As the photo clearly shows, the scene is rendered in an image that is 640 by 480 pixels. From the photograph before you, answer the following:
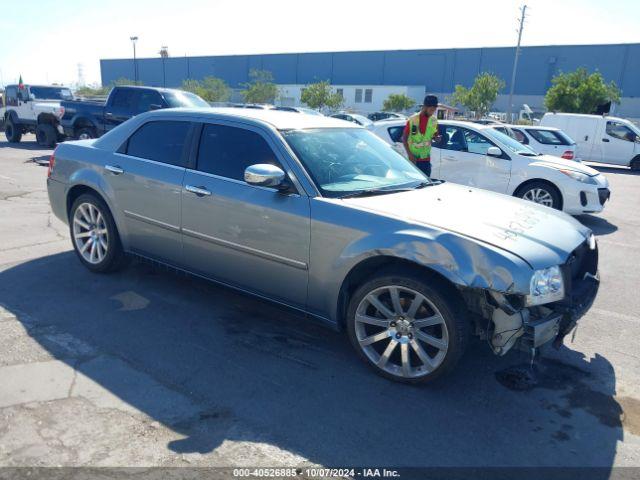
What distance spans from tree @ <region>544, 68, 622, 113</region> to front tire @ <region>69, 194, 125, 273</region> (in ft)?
108

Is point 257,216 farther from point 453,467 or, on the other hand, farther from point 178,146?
point 453,467

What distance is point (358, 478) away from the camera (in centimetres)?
252

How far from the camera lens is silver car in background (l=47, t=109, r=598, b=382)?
3100mm

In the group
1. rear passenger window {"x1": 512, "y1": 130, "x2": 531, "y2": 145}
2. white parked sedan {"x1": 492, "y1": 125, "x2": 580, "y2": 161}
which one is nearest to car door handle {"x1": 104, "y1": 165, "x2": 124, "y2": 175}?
white parked sedan {"x1": 492, "y1": 125, "x2": 580, "y2": 161}

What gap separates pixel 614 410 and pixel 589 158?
19.0m

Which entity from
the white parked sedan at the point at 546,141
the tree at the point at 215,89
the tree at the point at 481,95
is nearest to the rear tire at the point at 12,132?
the white parked sedan at the point at 546,141

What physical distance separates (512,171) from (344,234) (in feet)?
20.6

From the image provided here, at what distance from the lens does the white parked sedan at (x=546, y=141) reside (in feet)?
48.0

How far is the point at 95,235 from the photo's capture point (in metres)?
5.09

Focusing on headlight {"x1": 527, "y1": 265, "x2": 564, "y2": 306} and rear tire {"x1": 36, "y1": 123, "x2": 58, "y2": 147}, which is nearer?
headlight {"x1": 527, "y1": 265, "x2": 564, "y2": 306}

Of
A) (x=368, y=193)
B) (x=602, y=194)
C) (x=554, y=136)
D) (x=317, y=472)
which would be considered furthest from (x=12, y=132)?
(x=317, y=472)

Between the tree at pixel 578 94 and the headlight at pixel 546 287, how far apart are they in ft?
108

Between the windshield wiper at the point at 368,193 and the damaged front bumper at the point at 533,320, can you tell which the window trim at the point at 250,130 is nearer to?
the windshield wiper at the point at 368,193

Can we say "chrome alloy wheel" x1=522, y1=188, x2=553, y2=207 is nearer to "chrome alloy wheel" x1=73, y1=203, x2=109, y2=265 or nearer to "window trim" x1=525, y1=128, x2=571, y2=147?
"chrome alloy wheel" x1=73, y1=203, x2=109, y2=265
